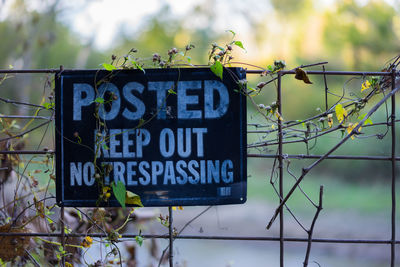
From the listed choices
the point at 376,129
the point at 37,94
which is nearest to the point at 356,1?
the point at 376,129

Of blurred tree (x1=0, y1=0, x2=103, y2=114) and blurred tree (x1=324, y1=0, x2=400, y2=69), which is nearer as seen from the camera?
blurred tree (x1=0, y1=0, x2=103, y2=114)

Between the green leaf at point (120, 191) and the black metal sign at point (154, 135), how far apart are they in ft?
0.13

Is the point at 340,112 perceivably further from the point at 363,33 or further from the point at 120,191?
the point at 363,33

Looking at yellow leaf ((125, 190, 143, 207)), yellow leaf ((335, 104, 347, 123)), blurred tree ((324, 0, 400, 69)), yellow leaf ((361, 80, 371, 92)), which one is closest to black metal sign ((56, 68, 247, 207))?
yellow leaf ((125, 190, 143, 207))

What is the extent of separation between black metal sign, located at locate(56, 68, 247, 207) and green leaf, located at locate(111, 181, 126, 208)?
0.13ft

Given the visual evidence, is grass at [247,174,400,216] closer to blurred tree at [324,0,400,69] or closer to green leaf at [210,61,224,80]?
blurred tree at [324,0,400,69]

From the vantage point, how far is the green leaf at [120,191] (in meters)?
1.93

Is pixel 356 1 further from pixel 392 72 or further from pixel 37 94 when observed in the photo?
pixel 392 72

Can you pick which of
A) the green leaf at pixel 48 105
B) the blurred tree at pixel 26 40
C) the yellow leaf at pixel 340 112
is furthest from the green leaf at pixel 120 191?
the blurred tree at pixel 26 40

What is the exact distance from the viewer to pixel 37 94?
1399cm

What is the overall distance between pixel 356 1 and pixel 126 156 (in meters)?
14.0

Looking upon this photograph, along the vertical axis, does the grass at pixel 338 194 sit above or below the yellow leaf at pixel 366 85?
below

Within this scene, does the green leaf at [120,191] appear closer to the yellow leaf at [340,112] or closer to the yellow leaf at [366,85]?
the yellow leaf at [340,112]

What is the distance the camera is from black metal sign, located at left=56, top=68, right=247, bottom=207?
199 cm
